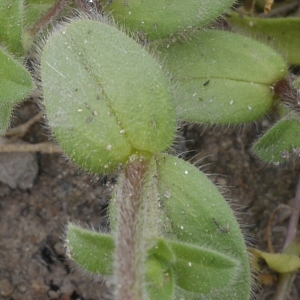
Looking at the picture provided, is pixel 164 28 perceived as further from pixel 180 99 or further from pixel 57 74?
pixel 57 74

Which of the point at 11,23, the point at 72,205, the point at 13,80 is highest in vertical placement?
the point at 11,23

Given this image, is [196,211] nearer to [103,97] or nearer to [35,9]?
[103,97]

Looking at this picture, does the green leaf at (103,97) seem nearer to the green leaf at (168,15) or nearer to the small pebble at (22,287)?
the green leaf at (168,15)

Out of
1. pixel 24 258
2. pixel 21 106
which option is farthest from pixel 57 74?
pixel 24 258

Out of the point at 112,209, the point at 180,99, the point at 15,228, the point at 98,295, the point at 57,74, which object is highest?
the point at 57,74

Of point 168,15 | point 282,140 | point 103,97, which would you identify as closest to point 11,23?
point 103,97

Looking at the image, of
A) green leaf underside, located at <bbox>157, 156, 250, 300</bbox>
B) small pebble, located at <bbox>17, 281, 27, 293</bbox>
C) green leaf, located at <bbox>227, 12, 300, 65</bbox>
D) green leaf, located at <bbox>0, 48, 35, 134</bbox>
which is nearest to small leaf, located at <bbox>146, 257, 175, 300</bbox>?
green leaf underside, located at <bbox>157, 156, 250, 300</bbox>
